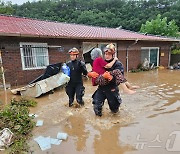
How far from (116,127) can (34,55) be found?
6.42 metres

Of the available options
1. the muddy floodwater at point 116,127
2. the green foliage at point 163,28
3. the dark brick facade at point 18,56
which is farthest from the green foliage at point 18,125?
the green foliage at point 163,28

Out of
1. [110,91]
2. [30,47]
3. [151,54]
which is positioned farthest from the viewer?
[151,54]

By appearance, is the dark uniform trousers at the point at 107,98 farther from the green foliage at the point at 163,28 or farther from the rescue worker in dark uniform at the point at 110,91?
the green foliage at the point at 163,28

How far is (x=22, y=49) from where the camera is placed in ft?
28.8

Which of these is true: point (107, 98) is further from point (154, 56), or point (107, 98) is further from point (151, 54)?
point (154, 56)

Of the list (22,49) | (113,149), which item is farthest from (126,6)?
(113,149)

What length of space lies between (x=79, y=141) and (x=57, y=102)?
2.76 m

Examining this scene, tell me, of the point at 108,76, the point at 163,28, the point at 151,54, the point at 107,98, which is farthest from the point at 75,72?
the point at 163,28

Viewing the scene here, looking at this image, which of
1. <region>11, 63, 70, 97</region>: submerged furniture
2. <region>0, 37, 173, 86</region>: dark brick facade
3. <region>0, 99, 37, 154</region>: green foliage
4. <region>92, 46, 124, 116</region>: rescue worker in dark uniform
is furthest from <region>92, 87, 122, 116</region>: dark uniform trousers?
<region>0, 37, 173, 86</region>: dark brick facade

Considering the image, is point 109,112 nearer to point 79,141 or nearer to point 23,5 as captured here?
point 79,141

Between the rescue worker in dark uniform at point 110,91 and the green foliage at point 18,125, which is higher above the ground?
the rescue worker in dark uniform at point 110,91

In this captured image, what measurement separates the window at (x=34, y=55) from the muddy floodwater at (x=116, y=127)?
335cm

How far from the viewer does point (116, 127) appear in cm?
416

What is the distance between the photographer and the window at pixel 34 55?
888cm
